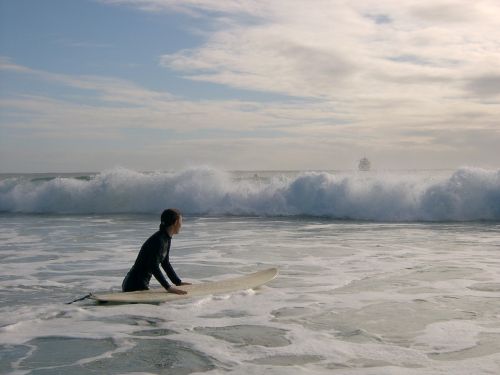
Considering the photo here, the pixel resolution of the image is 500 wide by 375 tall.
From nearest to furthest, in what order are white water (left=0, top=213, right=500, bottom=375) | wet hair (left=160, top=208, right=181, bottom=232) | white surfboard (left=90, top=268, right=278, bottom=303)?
1. white water (left=0, top=213, right=500, bottom=375)
2. white surfboard (left=90, top=268, right=278, bottom=303)
3. wet hair (left=160, top=208, right=181, bottom=232)

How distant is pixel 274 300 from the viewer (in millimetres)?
7301

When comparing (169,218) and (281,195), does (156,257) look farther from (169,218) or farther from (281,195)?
(281,195)

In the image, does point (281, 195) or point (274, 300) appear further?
point (281, 195)

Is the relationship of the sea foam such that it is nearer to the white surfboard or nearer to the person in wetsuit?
the white surfboard

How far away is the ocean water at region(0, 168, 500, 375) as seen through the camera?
4953 mm

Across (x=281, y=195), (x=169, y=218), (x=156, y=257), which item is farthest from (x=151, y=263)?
(x=281, y=195)

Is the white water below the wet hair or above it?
below

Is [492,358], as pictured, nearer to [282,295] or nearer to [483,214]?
[282,295]

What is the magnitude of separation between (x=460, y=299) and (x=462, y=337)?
1.77 metres

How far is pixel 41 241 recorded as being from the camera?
1391cm

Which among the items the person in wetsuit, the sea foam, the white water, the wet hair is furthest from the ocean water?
the wet hair

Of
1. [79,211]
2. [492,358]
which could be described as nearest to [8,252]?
[492,358]

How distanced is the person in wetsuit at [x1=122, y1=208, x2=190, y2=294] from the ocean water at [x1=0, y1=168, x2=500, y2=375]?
382 millimetres

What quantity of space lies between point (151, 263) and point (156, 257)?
0.10 metres
